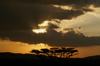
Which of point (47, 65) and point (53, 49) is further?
point (53, 49)

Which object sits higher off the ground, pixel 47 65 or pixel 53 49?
pixel 53 49

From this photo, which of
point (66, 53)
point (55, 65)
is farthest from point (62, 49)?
point (55, 65)

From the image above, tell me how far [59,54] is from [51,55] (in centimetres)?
367

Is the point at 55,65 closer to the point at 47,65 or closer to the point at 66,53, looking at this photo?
the point at 47,65

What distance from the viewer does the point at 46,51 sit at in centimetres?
7944

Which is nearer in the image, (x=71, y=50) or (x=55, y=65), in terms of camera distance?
(x=55, y=65)

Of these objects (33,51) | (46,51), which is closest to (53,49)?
(46,51)

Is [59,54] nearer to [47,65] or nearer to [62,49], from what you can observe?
[62,49]

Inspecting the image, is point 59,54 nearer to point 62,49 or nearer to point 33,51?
point 62,49

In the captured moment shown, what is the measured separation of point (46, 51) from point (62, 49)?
21.9 ft

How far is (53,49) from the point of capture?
79.4m

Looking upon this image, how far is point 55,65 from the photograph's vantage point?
7181 cm

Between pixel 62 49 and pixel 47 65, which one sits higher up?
pixel 62 49

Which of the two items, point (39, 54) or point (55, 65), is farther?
point (39, 54)
